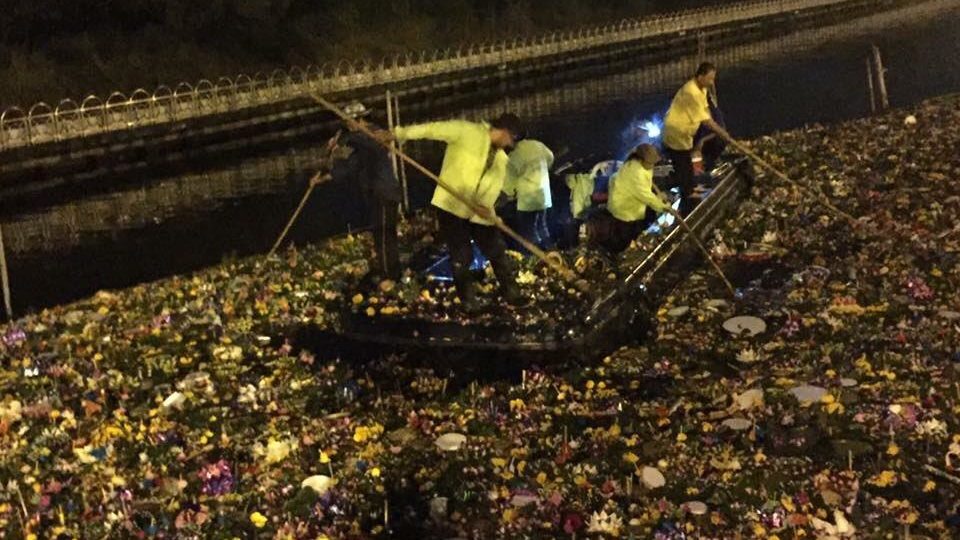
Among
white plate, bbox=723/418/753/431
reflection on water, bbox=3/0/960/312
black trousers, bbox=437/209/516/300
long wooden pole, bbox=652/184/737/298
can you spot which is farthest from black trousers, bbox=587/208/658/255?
reflection on water, bbox=3/0/960/312

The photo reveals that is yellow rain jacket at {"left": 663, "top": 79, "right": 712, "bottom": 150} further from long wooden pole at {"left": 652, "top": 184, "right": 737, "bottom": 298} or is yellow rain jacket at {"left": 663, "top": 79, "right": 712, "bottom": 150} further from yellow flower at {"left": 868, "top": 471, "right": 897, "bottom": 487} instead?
yellow flower at {"left": 868, "top": 471, "right": 897, "bottom": 487}

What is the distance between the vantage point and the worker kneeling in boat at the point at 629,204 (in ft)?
33.6

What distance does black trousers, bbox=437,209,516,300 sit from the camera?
8953 mm

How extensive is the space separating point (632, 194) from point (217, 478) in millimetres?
5586

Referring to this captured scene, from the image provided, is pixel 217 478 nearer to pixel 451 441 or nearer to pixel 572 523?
pixel 451 441

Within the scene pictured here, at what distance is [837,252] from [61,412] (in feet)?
28.0

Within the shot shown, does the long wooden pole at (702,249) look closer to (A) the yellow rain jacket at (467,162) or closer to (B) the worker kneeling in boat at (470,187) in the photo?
(B) the worker kneeling in boat at (470,187)

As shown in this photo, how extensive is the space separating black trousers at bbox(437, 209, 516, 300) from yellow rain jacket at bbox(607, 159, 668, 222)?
6.93 feet

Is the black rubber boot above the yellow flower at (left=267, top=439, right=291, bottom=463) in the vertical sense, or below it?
above

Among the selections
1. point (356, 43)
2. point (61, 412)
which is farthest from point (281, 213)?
point (356, 43)

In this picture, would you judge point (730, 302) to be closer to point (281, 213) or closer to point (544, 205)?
point (544, 205)

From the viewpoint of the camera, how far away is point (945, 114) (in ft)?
60.4

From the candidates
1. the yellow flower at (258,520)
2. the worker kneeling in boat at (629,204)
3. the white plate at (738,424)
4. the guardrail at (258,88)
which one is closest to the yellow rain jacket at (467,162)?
the worker kneeling in boat at (629,204)

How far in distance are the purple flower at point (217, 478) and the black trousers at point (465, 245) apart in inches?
112
